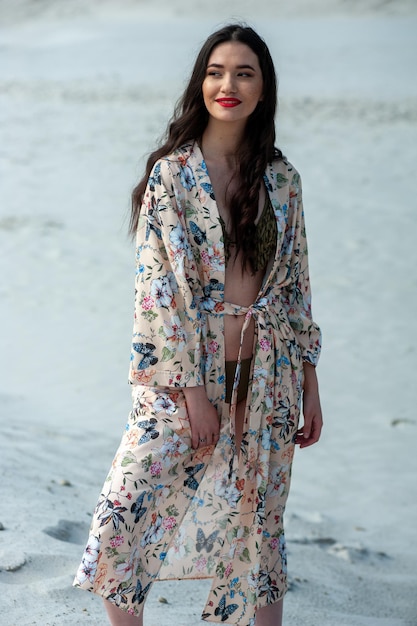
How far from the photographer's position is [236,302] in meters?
2.48

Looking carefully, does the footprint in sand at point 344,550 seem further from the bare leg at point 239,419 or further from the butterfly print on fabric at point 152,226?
the butterfly print on fabric at point 152,226

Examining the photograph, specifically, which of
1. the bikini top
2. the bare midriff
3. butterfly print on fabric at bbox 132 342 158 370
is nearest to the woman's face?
the bikini top

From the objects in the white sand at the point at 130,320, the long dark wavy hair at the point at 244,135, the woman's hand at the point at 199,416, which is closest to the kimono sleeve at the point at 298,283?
the long dark wavy hair at the point at 244,135

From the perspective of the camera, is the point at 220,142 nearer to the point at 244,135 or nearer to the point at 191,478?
the point at 244,135

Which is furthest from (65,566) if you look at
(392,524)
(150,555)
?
(392,524)

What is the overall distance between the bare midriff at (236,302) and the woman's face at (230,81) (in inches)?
13.5

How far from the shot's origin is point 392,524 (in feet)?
15.0

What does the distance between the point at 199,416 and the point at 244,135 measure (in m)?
0.69

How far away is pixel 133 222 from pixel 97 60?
58.6 ft

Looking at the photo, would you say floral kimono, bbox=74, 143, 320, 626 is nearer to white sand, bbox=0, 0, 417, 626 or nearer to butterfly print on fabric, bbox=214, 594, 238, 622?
butterfly print on fabric, bbox=214, 594, 238, 622

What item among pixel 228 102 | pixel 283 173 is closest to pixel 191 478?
pixel 283 173

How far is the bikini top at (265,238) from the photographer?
247 centimetres

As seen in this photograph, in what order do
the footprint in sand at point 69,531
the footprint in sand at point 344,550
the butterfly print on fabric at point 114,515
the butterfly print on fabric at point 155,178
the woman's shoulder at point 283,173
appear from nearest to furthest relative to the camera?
the butterfly print on fabric at point 114,515, the butterfly print on fabric at point 155,178, the woman's shoulder at point 283,173, the footprint in sand at point 69,531, the footprint in sand at point 344,550

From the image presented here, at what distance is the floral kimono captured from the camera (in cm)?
233
